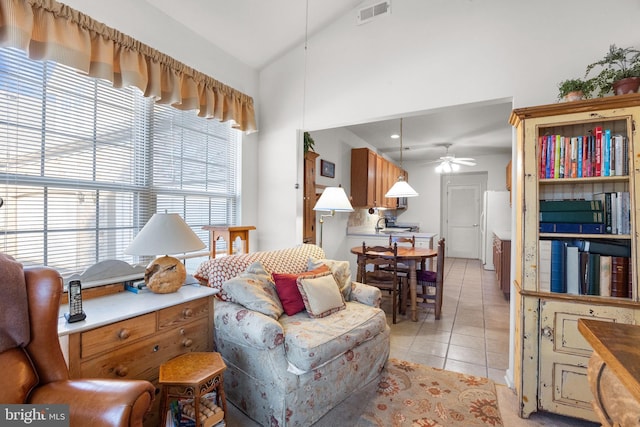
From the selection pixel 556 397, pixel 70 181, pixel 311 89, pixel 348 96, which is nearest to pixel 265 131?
pixel 311 89

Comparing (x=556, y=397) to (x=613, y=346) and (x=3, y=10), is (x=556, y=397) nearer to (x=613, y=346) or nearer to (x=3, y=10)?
(x=613, y=346)

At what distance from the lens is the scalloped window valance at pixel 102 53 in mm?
1535

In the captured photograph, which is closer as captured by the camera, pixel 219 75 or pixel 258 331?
pixel 258 331

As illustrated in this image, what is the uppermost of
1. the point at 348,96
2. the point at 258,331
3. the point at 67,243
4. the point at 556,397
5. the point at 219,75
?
the point at 219,75

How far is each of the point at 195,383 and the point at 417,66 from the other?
268 cm

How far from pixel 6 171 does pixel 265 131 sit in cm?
211

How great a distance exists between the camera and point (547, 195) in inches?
79.5

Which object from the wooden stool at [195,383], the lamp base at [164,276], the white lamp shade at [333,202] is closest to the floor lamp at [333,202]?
the white lamp shade at [333,202]

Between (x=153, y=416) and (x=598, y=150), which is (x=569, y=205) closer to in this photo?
(x=598, y=150)

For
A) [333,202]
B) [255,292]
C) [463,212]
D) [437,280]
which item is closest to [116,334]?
[255,292]

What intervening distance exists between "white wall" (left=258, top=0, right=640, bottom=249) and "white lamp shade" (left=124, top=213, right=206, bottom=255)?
149cm

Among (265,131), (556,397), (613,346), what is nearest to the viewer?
(613,346)

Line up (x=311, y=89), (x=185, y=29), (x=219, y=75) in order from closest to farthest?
(x=185, y=29), (x=219, y=75), (x=311, y=89)

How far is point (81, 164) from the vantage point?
6.29 ft
